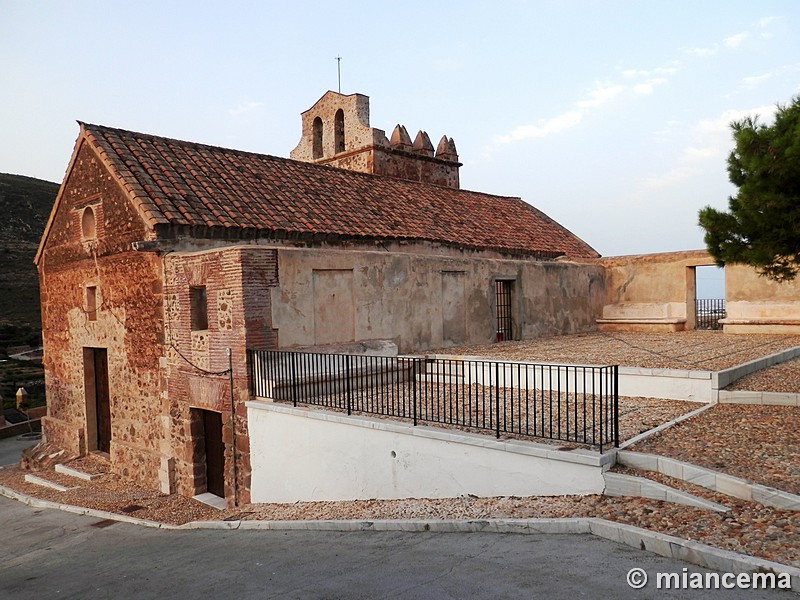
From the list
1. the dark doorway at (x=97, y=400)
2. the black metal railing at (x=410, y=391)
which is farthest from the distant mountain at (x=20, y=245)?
the black metal railing at (x=410, y=391)

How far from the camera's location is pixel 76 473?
1479cm

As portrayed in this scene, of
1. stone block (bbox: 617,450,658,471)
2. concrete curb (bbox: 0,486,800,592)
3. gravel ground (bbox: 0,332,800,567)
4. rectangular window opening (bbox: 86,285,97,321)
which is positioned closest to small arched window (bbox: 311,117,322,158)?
Result: rectangular window opening (bbox: 86,285,97,321)

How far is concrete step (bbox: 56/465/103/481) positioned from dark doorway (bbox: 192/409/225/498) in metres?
4.32

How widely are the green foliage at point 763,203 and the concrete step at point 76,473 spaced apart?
→ 1454cm

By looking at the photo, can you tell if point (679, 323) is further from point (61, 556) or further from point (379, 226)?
point (61, 556)

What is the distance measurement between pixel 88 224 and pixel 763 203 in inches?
578

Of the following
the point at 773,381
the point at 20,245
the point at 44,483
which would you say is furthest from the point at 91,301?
the point at 20,245

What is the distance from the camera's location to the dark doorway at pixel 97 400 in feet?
50.9

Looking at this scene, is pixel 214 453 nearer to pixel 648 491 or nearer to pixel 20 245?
pixel 648 491

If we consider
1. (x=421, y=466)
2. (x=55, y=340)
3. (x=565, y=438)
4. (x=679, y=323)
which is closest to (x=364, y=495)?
(x=421, y=466)

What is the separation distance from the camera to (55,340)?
1689cm

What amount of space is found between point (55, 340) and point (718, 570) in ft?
58.0

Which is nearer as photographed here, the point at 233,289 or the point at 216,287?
the point at 233,289

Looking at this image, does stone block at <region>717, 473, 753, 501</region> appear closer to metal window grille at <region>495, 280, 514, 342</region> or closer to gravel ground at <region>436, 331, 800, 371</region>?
gravel ground at <region>436, 331, 800, 371</region>
